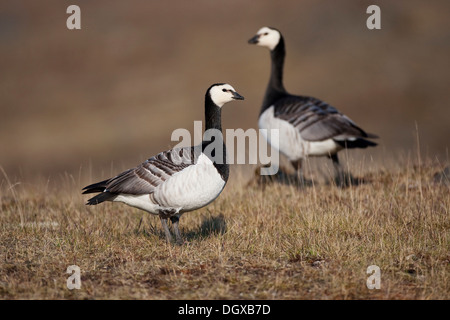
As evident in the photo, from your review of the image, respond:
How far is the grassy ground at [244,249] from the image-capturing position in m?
5.93

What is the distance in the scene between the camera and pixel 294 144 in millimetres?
12031

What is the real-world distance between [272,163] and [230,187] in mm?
2085

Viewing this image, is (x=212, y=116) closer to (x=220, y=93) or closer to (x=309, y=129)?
(x=220, y=93)

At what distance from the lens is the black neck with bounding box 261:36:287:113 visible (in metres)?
13.1

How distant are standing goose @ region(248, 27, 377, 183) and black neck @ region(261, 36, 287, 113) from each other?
31cm

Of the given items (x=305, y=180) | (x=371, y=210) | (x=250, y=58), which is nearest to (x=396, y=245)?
(x=371, y=210)

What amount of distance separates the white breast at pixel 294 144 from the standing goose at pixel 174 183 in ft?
13.8

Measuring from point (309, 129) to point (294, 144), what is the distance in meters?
0.50

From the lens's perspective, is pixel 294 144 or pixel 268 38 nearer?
pixel 294 144

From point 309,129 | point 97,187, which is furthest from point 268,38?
point 97,187

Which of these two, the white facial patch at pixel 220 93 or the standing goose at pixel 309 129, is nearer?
the white facial patch at pixel 220 93

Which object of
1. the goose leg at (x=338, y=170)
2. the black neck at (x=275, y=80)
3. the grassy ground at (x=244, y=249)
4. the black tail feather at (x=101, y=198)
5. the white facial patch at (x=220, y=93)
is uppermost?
the black neck at (x=275, y=80)

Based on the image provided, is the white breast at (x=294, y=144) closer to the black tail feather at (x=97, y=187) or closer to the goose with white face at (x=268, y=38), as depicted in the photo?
the goose with white face at (x=268, y=38)

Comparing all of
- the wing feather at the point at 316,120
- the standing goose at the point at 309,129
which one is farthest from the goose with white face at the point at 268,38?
the wing feather at the point at 316,120
